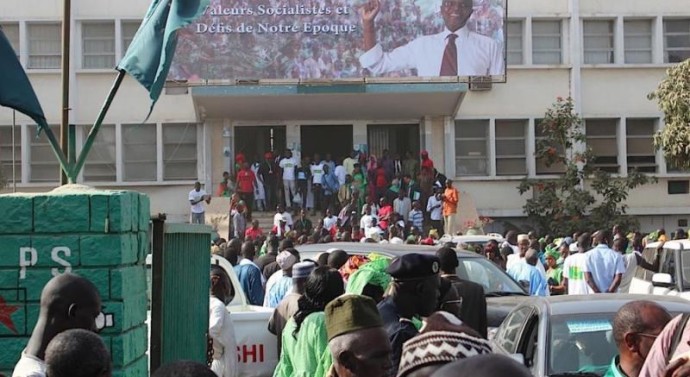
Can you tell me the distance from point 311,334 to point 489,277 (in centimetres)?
731

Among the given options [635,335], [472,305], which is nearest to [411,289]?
[635,335]

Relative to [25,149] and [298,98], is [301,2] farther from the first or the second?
[25,149]

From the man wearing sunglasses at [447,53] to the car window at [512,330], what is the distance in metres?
21.7

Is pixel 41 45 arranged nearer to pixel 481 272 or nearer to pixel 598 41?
pixel 598 41

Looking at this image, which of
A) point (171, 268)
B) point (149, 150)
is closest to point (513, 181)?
point (149, 150)

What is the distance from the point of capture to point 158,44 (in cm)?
731

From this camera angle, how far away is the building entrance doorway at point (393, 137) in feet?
115

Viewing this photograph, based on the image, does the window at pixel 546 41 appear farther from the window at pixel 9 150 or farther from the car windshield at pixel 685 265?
the car windshield at pixel 685 265

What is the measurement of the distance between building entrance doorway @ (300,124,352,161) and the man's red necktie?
16.7ft

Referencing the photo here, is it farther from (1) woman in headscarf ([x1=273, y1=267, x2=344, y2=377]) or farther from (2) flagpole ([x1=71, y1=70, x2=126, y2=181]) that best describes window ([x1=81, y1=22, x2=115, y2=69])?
(1) woman in headscarf ([x1=273, y1=267, x2=344, y2=377])

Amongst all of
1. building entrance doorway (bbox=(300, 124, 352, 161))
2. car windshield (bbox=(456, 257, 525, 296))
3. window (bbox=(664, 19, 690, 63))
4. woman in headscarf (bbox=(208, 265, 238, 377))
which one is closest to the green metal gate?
woman in headscarf (bbox=(208, 265, 238, 377))

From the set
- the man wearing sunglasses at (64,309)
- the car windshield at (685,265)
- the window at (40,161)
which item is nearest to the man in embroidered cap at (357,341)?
the man wearing sunglasses at (64,309)

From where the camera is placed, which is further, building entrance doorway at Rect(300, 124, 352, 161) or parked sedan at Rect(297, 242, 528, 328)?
building entrance doorway at Rect(300, 124, 352, 161)

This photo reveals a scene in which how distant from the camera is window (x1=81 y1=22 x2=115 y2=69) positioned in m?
34.3
